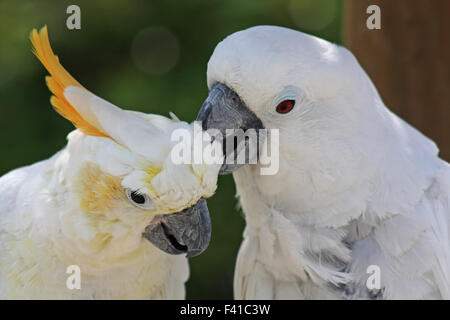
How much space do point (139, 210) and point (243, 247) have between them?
77 cm

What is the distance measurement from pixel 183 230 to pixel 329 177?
1.95 feet

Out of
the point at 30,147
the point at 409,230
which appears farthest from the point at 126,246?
the point at 30,147

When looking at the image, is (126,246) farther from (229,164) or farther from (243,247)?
(243,247)

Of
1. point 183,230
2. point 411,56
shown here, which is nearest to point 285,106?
point 183,230

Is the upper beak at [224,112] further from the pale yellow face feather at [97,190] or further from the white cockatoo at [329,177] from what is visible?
the pale yellow face feather at [97,190]

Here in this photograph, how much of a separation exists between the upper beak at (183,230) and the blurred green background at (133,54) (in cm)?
246

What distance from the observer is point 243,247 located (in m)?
2.78

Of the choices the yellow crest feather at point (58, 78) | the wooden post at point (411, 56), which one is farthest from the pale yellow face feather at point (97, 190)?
the wooden post at point (411, 56)

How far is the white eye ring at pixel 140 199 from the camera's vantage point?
2.05 metres

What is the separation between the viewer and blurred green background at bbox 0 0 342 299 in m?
4.66

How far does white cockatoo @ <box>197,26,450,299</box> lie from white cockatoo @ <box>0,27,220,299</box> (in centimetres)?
32

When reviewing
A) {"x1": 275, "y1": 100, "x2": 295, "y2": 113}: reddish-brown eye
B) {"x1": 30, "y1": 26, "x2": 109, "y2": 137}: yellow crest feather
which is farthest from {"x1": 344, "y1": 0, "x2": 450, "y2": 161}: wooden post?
{"x1": 30, "y1": 26, "x2": 109, "y2": 137}: yellow crest feather
